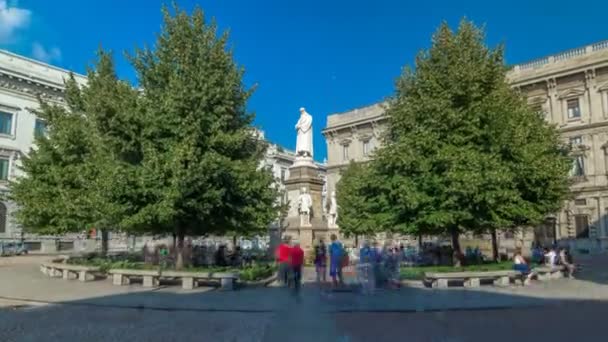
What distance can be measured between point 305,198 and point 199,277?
8.73 meters

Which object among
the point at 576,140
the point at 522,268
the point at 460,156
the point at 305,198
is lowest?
the point at 522,268

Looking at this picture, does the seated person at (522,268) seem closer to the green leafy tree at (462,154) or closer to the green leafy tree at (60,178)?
the green leafy tree at (462,154)

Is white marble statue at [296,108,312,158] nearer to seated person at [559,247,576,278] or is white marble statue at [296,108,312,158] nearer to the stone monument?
the stone monument

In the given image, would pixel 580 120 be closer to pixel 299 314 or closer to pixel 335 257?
pixel 335 257

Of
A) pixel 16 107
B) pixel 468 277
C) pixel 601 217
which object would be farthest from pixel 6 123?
pixel 601 217

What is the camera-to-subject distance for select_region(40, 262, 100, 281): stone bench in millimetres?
16575

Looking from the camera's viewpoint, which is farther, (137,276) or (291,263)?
(137,276)

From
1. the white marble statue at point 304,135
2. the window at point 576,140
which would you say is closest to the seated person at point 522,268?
the white marble statue at point 304,135

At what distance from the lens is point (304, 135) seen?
2434cm

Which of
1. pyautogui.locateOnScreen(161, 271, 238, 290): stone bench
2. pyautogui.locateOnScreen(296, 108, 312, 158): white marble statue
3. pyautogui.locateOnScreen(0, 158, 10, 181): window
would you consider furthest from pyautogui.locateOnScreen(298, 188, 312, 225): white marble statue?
pyautogui.locateOnScreen(0, 158, 10, 181): window

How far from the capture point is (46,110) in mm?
23328

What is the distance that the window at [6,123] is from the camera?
41.1 metres

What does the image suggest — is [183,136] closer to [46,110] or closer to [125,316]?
[125,316]

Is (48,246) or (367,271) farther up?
(367,271)
